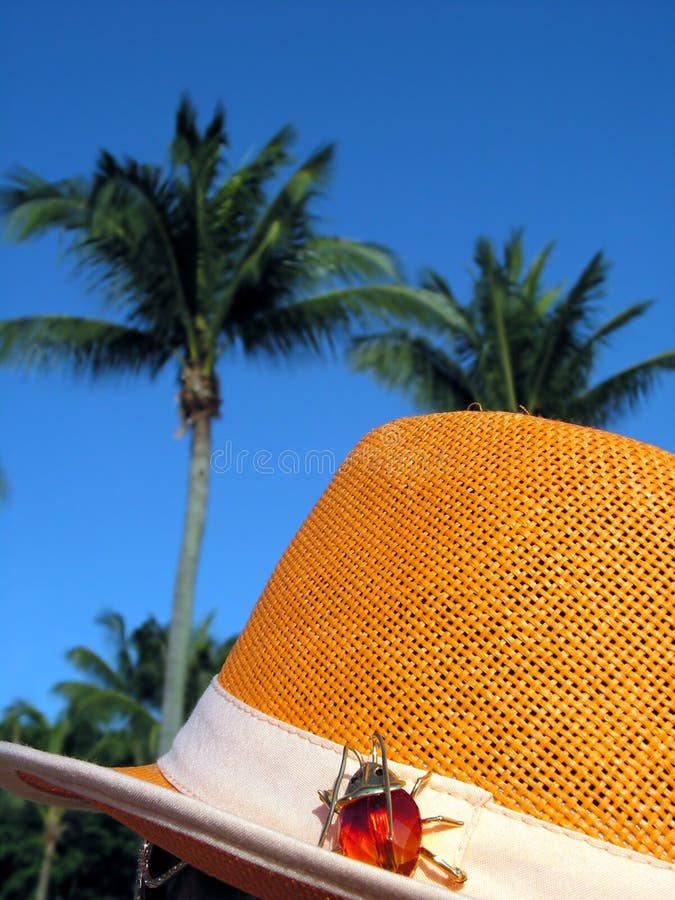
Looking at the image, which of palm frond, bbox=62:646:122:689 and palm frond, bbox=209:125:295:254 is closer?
palm frond, bbox=209:125:295:254

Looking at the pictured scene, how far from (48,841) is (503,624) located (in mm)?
31679

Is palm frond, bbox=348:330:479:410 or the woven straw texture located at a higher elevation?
palm frond, bbox=348:330:479:410

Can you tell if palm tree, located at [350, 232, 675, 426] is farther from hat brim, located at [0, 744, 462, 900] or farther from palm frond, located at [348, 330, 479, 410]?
hat brim, located at [0, 744, 462, 900]

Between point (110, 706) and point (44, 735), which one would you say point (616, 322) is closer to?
point (110, 706)

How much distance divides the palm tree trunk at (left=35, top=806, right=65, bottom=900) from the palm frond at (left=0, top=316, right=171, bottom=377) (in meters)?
21.2

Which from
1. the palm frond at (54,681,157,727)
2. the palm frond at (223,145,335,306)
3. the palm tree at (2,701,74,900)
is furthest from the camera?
the palm tree at (2,701,74,900)

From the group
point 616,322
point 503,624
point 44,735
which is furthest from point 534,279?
point 44,735

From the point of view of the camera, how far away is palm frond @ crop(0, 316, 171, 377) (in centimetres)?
1086

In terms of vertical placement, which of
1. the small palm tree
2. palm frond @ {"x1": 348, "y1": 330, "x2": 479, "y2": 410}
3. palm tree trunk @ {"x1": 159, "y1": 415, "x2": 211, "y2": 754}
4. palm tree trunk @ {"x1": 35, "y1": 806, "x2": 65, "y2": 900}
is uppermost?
palm frond @ {"x1": 348, "y1": 330, "x2": 479, "y2": 410}

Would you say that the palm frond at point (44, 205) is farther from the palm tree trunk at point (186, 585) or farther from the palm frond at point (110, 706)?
the palm frond at point (110, 706)

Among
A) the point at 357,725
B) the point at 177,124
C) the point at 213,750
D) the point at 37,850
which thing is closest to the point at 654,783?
the point at 357,725

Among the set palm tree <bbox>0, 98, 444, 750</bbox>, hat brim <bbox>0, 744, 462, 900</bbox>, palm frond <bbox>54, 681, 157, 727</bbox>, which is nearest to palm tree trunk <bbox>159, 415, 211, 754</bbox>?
palm tree <bbox>0, 98, 444, 750</bbox>

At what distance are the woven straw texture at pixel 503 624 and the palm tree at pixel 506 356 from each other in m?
9.29

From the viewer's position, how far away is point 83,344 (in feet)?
36.1
